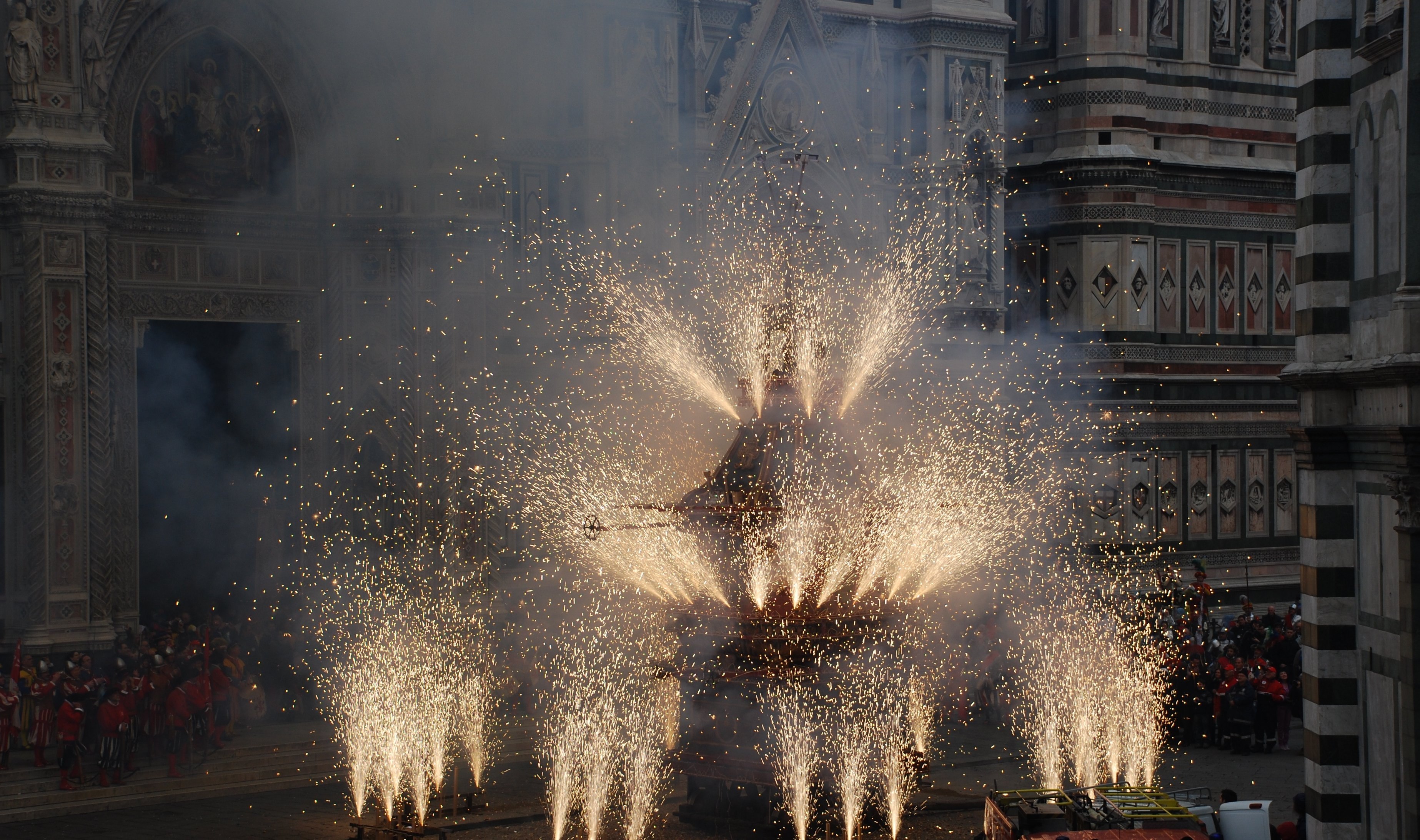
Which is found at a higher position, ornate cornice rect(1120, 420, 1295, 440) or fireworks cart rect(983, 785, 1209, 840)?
Result: ornate cornice rect(1120, 420, 1295, 440)

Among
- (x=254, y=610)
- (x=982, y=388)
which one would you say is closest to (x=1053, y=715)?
(x=982, y=388)

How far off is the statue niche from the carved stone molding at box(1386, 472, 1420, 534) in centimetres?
1492

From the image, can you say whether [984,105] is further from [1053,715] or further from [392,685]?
[392,685]

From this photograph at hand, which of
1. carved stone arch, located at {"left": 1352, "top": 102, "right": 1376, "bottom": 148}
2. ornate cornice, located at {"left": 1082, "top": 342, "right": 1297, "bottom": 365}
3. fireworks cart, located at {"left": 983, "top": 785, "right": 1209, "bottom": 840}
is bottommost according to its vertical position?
fireworks cart, located at {"left": 983, "top": 785, "right": 1209, "bottom": 840}

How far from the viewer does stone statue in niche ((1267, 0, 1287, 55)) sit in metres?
27.0

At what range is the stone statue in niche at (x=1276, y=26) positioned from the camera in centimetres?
2702

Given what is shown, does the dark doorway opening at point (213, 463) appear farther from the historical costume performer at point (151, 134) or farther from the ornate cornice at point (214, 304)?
the historical costume performer at point (151, 134)

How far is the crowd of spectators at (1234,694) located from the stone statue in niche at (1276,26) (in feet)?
36.2

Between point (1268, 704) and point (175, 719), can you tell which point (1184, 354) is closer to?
point (1268, 704)

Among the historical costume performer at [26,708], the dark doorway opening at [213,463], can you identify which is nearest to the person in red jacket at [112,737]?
the historical costume performer at [26,708]

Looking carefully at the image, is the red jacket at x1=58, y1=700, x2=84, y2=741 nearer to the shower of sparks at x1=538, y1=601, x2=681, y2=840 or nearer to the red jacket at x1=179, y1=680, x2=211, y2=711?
the red jacket at x1=179, y1=680, x2=211, y2=711

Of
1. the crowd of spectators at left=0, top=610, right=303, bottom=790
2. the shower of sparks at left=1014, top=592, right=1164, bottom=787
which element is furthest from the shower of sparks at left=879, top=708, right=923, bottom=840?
the crowd of spectators at left=0, top=610, right=303, bottom=790

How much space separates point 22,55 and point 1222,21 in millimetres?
18172

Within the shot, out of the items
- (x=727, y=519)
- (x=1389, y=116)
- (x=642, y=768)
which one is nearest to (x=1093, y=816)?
(x=727, y=519)
